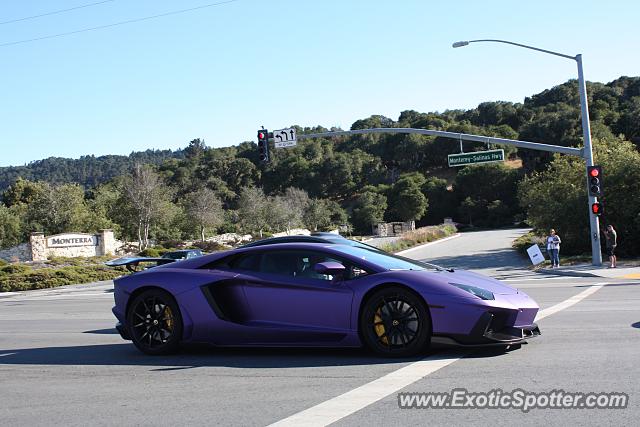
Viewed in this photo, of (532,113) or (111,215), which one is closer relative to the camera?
(111,215)

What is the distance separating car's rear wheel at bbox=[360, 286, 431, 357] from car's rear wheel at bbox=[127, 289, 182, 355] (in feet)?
7.55

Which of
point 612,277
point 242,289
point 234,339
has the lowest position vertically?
point 612,277

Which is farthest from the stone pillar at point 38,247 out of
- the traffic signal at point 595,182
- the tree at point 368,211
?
the tree at point 368,211

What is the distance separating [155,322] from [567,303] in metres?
7.66

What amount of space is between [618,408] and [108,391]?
4517 millimetres

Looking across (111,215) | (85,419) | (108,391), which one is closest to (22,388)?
(108,391)

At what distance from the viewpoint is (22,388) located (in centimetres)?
697

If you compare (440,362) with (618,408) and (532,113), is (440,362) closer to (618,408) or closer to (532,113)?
(618,408)

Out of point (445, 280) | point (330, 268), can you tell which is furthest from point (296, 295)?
point (445, 280)

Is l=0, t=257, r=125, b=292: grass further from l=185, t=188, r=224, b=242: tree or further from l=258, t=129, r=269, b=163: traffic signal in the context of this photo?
l=185, t=188, r=224, b=242: tree

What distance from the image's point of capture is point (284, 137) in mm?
30359

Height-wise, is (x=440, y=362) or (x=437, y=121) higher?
(x=437, y=121)

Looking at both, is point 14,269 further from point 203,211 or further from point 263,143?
point 203,211

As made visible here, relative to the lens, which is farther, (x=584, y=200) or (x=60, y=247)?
(x=60, y=247)
